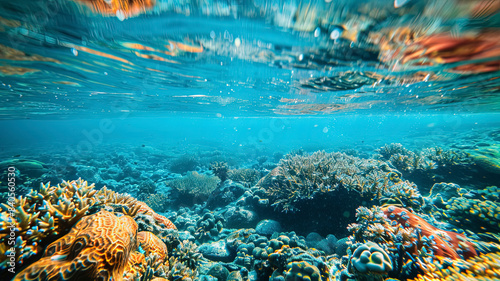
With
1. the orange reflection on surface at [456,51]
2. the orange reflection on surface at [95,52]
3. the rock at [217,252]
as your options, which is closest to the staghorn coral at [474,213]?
the orange reflection on surface at [456,51]

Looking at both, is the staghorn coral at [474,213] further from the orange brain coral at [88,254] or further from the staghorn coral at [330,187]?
the orange brain coral at [88,254]

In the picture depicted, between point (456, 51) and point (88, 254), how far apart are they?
43.2 feet

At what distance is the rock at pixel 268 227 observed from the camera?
648cm

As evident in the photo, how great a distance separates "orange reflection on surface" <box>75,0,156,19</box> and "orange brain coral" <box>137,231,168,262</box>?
6.61 metres

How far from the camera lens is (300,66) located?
10055 mm

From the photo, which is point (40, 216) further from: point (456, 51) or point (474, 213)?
point (456, 51)

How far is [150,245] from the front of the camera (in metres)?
4.34

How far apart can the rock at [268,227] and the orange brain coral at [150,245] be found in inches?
128

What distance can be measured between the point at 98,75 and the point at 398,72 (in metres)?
19.0

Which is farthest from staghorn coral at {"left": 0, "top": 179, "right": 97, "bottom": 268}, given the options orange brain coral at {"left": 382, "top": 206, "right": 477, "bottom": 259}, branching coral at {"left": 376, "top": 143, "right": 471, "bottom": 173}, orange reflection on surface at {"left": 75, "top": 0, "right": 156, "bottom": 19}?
branching coral at {"left": 376, "top": 143, "right": 471, "bottom": 173}

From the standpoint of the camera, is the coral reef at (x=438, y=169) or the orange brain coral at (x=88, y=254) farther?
the coral reef at (x=438, y=169)

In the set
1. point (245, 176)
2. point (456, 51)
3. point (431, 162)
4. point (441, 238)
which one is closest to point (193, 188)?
point (245, 176)

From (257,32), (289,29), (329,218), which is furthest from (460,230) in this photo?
(257,32)

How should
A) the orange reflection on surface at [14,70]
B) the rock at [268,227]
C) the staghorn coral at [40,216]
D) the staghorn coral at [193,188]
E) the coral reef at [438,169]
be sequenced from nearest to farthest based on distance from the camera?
the staghorn coral at [40,216]
the rock at [268,227]
the coral reef at [438,169]
the orange reflection on surface at [14,70]
the staghorn coral at [193,188]
